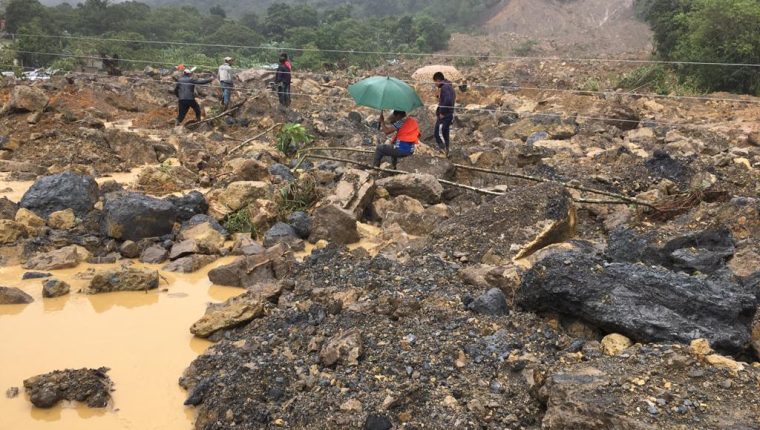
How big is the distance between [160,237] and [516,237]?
372 centimetres

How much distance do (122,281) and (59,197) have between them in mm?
2129

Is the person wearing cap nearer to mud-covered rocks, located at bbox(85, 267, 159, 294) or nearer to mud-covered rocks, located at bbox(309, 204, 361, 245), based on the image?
mud-covered rocks, located at bbox(309, 204, 361, 245)

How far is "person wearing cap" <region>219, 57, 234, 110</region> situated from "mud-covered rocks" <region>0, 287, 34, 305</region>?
819 centimetres

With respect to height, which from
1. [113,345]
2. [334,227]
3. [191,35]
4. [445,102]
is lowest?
[113,345]

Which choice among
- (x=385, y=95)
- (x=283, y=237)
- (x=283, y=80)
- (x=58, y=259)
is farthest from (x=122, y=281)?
(x=283, y=80)

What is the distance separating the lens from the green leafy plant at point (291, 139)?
10086 millimetres

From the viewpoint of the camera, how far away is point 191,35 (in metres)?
34.9

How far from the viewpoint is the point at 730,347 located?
141 inches

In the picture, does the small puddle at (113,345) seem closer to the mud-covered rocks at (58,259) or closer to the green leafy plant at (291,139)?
the mud-covered rocks at (58,259)

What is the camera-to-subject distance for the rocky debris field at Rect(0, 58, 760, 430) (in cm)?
326

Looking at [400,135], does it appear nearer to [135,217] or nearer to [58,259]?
[135,217]

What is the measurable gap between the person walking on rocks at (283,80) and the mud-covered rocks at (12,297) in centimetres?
873

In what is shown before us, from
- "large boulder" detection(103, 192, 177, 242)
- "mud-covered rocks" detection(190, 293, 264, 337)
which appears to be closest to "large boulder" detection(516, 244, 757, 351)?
"mud-covered rocks" detection(190, 293, 264, 337)

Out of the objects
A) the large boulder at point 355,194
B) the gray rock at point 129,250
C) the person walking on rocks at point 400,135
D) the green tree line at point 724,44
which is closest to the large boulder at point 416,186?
the large boulder at point 355,194
